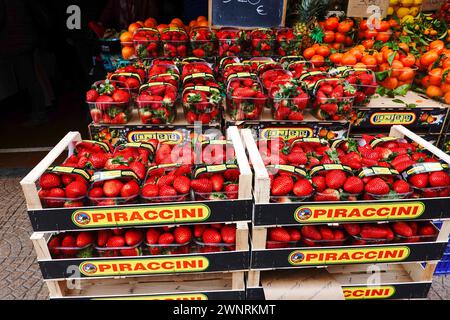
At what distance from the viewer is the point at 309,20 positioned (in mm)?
4379

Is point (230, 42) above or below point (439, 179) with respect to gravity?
above

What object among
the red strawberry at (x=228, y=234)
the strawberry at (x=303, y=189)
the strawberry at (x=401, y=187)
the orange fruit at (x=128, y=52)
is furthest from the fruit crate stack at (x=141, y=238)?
the orange fruit at (x=128, y=52)

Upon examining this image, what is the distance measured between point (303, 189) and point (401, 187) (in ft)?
1.76

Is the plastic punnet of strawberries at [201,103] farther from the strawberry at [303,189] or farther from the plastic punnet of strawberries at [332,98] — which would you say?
the strawberry at [303,189]

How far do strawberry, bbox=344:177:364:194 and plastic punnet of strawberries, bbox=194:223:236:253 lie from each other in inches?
25.5

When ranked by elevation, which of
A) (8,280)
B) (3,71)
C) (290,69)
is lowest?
(8,280)

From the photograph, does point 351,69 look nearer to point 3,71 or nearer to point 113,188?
point 113,188

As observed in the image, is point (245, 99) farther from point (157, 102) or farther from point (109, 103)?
point (109, 103)

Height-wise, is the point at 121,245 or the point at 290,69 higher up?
the point at 290,69

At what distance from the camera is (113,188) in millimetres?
1864

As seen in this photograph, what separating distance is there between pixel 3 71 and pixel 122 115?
14.9 ft

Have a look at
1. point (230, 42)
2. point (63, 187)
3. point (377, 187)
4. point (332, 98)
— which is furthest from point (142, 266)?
point (230, 42)

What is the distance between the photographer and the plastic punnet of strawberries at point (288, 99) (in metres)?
2.72
